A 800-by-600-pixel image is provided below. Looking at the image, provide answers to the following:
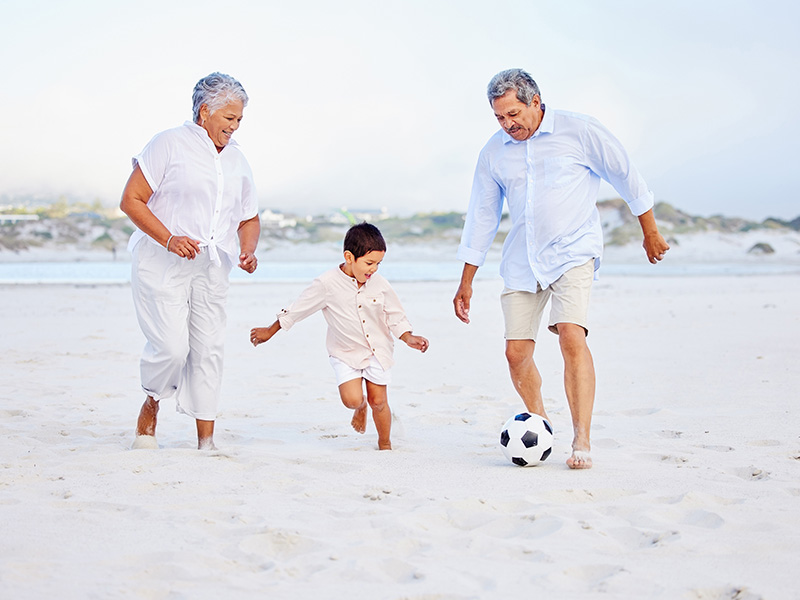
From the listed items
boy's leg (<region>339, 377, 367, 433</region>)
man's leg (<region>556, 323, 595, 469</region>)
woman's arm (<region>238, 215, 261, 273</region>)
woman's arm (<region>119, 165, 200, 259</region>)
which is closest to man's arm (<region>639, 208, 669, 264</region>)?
man's leg (<region>556, 323, 595, 469</region>)

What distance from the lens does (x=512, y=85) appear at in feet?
13.7

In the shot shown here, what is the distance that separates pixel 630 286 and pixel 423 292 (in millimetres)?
5345

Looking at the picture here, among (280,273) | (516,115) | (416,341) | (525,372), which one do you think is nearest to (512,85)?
(516,115)

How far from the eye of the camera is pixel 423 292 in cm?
1756

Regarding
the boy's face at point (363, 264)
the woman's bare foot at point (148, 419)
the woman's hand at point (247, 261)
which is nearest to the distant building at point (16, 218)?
the woman's bare foot at point (148, 419)

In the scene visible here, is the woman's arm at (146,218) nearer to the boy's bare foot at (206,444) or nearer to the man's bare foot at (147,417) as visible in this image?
the man's bare foot at (147,417)

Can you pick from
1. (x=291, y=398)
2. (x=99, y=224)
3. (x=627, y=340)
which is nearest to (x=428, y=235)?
(x=99, y=224)

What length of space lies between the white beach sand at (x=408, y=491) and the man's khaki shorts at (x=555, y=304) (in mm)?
737

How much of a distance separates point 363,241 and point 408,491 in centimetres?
158

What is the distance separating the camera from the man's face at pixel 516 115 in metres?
4.17

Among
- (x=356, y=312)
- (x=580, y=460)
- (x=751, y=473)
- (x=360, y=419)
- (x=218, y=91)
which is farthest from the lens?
(x=360, y=419)

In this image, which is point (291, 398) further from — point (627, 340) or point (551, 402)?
point (627, 340)

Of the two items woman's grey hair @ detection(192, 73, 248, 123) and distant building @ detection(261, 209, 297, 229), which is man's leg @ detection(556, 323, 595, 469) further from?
distant building @ detection(261, 209, 297, 229)

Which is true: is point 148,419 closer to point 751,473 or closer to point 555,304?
point 555,304
